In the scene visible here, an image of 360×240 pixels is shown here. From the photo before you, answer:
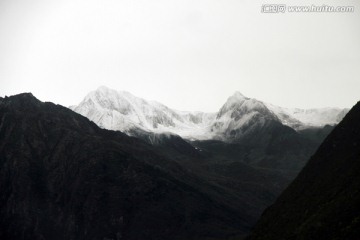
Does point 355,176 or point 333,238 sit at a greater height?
point 355,176

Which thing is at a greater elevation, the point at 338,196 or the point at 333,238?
the point at 338,196

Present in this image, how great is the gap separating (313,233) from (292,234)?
1809 cm

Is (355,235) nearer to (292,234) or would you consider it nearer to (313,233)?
(313,233)

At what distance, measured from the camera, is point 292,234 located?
199 metres

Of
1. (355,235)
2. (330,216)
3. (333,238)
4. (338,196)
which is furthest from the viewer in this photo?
(338,196)

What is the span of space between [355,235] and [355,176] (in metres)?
48.8

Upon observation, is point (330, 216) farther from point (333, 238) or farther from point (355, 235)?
point (355, 235)

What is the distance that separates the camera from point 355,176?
650 ft

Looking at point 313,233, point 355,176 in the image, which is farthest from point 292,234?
point 355,176

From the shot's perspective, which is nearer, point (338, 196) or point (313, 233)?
point (313, 233)

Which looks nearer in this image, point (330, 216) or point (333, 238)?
point (333, 238)

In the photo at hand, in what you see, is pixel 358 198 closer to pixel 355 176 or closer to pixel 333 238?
pixel 333 238

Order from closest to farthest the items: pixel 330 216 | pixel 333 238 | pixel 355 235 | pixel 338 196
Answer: pixel 355 235 < pixel 333 238 < pixel 330 216 < pixel 338 196

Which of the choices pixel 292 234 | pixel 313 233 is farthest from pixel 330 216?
pixel 292 234
